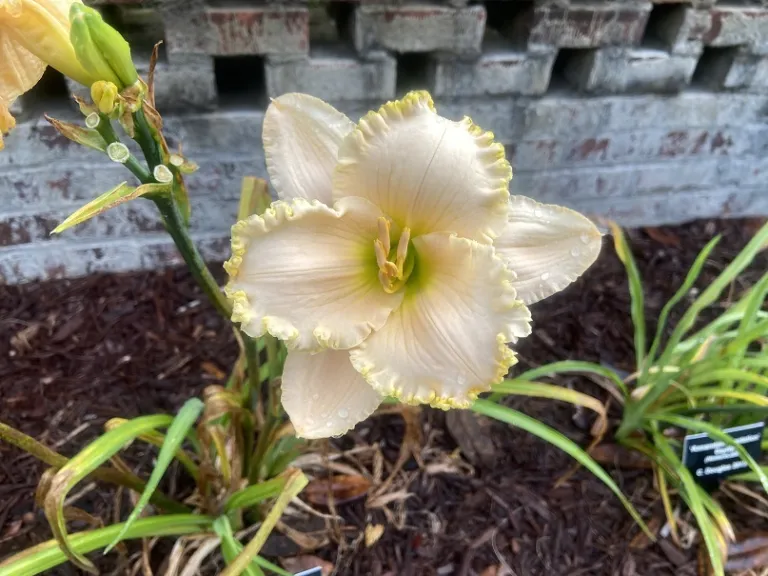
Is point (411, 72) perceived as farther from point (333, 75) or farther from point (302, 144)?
point (302, 144)

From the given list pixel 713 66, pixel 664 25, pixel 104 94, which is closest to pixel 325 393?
pixel 104 94

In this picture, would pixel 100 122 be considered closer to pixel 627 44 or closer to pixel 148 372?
pixel 148 372

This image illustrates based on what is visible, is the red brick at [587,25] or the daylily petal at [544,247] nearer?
the daylily petal at [544,247]

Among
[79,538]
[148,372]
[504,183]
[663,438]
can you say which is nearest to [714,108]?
[663,438]

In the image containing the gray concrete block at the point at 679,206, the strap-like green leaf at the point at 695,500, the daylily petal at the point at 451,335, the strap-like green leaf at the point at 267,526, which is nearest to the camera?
the daylily petal at the point at 451,335

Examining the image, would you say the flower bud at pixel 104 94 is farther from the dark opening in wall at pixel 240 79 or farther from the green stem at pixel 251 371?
the dark opening in wall at pixel 240 79

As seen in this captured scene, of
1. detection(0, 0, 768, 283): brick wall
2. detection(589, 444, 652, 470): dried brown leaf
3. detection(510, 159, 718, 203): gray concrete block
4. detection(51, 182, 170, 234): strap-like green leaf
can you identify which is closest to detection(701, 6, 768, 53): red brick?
detection(0, 0, 768, 283): brick wall

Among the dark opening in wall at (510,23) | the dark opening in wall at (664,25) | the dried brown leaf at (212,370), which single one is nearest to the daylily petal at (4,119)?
the dried brown leaf at (212,370)
